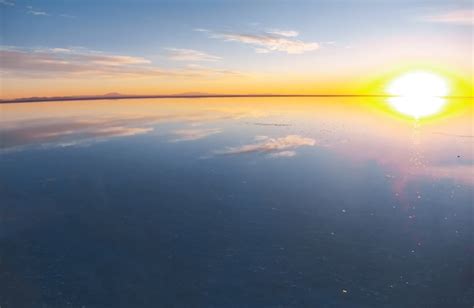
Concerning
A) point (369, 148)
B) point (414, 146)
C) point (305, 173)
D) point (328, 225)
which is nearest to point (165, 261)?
point (328, 225)

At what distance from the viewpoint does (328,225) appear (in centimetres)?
2489

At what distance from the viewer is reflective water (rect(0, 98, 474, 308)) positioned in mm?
17969

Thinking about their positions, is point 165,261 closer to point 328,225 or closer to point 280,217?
point 280,217

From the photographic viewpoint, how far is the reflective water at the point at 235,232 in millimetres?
17969

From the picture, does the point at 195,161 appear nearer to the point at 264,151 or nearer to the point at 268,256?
the point at 264,151

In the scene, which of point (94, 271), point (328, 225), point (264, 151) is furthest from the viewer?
point (264, 151)

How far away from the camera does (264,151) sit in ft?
→ 170

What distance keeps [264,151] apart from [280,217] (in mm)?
25833

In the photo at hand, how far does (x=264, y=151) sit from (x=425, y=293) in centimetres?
3527

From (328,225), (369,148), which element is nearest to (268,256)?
(328,225)

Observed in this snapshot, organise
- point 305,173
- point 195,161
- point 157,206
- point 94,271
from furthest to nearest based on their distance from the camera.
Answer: point 195,161
point 305,173
point 157,206
point 94,271

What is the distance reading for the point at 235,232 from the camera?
23984 mm

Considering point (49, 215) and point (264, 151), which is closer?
point (49, 215)

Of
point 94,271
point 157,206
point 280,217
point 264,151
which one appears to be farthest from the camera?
point 264,151
